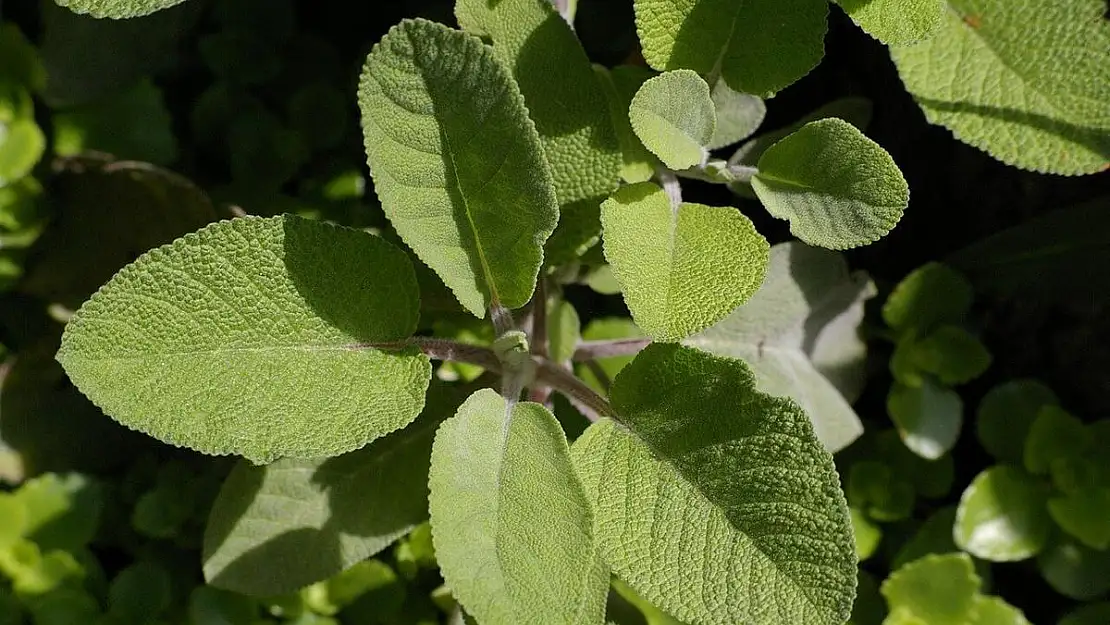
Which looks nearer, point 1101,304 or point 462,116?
point 462,116

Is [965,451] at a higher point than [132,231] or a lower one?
lower

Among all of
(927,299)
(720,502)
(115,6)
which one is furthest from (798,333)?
(115,6)

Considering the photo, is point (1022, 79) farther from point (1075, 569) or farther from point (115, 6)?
point (115, 6)

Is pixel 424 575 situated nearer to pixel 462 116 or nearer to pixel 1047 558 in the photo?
pixel 462 116

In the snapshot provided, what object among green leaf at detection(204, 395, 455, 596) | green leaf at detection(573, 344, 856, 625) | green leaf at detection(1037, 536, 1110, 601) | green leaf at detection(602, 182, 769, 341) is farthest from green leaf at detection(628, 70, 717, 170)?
green leaf at detection(1037, 536, 1110, 601)

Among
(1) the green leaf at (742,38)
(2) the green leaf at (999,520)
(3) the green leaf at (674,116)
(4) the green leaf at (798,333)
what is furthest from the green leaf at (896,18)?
(2) the green leaf at (999,520)

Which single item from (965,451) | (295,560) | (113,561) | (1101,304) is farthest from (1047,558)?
(113,561)
